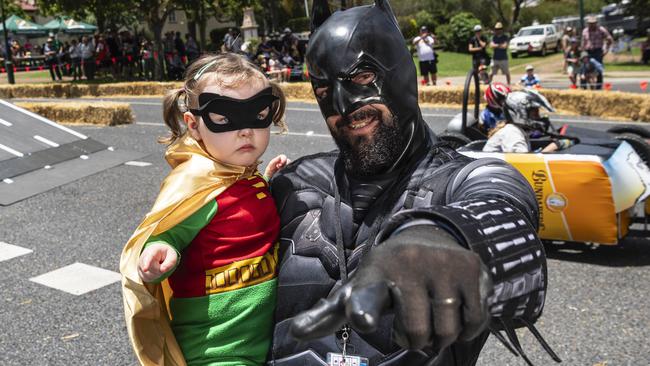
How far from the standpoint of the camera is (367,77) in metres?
1.68

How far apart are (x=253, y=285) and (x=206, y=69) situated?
725 mm

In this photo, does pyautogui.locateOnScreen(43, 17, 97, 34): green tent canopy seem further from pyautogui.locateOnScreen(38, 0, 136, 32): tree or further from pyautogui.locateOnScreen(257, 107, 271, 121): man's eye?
pyautogui.locateOnScreen(257, 107, 271, 121): man's eye

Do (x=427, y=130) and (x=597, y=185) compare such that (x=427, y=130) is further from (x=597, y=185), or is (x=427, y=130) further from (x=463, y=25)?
(x=463, y=25)

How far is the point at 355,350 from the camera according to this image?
5.63ft

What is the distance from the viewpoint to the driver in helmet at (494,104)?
681cm

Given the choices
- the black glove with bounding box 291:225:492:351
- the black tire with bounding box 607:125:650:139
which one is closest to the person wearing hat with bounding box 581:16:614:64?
the black tire with bounding box 607:125:650:139

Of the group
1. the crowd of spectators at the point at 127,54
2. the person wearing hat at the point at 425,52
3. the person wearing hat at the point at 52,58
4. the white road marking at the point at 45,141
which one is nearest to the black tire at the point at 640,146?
the white road marking at the point at 45,141

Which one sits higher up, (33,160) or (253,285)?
(253,285)

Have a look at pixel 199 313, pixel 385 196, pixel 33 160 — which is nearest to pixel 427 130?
pixel 385 196

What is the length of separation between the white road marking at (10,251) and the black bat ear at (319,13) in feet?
16.2

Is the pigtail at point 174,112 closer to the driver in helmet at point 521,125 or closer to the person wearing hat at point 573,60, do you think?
the driver in helmet at point 521,125

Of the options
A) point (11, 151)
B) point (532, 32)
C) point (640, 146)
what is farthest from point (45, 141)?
point (532, 32)

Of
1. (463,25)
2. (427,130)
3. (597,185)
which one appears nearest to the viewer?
(427,130)

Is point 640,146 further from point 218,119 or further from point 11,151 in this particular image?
point 11,151
